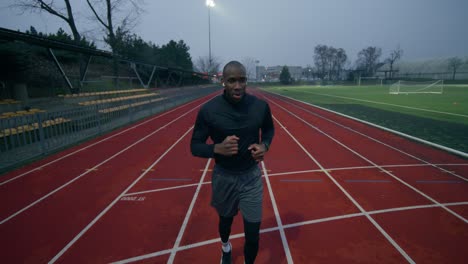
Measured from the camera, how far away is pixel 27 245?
3297 mm

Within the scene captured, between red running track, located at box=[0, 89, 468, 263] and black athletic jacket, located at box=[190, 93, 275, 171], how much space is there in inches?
58.1

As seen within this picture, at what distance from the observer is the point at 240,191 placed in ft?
7.74

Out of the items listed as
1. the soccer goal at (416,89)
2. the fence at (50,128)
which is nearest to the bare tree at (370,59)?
the soccer goal at (416,89)

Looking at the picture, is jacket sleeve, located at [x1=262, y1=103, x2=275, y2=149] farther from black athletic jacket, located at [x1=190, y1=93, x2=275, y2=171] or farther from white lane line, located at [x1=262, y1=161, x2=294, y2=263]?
white lane line, located at [x1=262, y1=161, x2=294, y2=263]

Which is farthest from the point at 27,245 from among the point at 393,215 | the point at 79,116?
the point at 79,116

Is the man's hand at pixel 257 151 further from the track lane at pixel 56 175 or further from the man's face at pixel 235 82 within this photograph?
the track lane at pixel 56 175

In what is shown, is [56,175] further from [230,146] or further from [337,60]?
[337,60]

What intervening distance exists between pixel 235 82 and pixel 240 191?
1037 millimetres

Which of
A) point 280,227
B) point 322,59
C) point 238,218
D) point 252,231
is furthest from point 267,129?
→ point 322,59

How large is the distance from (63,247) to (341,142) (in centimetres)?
828

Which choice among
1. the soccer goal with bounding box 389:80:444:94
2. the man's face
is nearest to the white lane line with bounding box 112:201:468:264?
the man's face

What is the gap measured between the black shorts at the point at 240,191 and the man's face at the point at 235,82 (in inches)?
28.9

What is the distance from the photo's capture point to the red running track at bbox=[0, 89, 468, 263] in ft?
10.3

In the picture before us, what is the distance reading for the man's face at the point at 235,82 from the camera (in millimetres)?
2191
